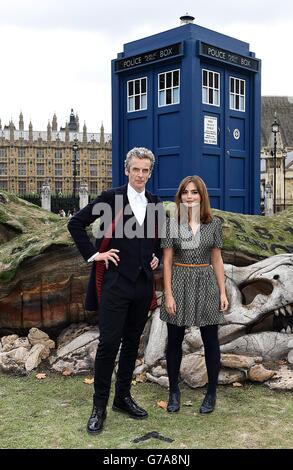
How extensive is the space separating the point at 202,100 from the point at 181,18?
3.83ft

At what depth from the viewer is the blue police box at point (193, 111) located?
6660 mm

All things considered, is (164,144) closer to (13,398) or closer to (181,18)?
(181,18)

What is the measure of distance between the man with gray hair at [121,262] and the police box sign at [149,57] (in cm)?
335

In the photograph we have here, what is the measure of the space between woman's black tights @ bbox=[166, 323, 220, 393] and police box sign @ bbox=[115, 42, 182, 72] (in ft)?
13.1

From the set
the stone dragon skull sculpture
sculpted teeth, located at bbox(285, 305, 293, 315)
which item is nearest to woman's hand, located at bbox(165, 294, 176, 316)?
the stone dragon skull sculpture

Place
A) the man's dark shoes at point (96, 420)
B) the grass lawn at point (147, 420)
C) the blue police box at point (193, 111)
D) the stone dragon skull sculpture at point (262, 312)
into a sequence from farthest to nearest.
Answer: the blue police box at point (193, 111), the stone dragon skull sculpture at point (262, 312), the man's dark shoes at point (96, 420), the grass lawn at point (147, 420)

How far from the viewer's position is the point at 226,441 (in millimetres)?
3549

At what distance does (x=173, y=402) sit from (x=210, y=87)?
4.27 m

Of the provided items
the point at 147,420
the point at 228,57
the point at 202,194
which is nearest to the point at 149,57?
the point at 228,57

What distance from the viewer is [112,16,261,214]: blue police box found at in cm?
666

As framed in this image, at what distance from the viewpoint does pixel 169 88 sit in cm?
688

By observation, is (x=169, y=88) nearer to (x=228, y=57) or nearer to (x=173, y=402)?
(x=228, y=57)

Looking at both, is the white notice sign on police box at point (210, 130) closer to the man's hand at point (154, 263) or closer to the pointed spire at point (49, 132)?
the man's hand at point (154, 263)

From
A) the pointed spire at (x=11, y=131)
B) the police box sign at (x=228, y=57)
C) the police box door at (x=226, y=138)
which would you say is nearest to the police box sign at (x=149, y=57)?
the police box sign at (x=228, y=57)
